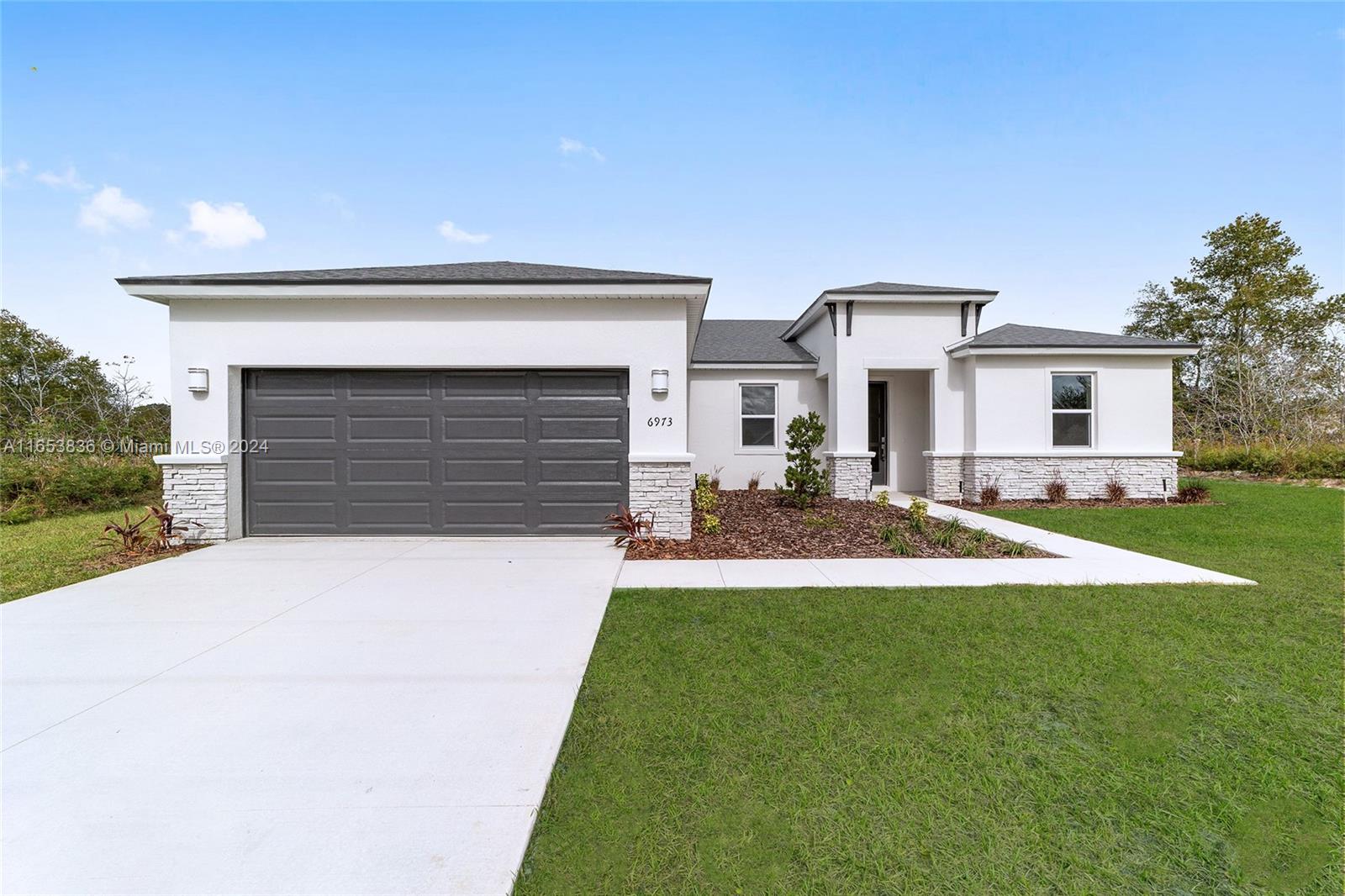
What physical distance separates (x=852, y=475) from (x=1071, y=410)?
17.2ft

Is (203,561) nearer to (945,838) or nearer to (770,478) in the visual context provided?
(945,838)

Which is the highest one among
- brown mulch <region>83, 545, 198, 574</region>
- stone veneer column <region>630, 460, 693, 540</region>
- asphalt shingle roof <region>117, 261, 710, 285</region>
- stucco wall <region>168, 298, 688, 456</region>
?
asphalt shingle roof <region>117, 261, 710, 285</region>

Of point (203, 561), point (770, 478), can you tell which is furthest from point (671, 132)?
point (203, 561)

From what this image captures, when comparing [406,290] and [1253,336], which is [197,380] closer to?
[406,290]

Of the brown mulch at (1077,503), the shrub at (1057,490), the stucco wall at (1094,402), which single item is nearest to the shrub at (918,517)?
the brown mulch at (1077,503)

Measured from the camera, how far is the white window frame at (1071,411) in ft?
38.7

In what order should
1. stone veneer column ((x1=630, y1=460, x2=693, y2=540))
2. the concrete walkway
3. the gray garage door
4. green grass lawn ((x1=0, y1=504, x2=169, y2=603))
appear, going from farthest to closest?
the gray garage door
stone veneer column ((x1=630, y1=460, x2=693, y2=540))
green grass lawn ((x1=0, y1=504, x2=169, y2=603))
the concrete walkway

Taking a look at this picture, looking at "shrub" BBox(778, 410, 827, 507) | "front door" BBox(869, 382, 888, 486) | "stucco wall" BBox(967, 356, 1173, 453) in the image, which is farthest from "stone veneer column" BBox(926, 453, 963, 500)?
"shrub" BBox(778, 410, 827, 507)

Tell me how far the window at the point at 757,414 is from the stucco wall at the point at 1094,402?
470 centimetres

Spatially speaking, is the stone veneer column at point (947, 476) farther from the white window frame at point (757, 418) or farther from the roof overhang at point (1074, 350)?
the white window frame at point (757, 418)

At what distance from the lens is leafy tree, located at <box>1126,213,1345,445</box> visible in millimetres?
19234

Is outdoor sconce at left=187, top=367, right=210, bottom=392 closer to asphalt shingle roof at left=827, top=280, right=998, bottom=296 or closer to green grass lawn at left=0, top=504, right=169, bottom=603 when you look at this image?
green grass lawn at left=0, top=504, right=169, bottom=603

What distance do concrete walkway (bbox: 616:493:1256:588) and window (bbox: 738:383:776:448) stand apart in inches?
282

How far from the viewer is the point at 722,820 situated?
2184 millimetres
